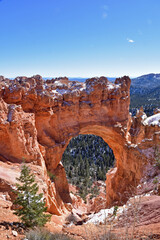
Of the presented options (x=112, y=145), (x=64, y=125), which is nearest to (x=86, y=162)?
(x=112, y=145)

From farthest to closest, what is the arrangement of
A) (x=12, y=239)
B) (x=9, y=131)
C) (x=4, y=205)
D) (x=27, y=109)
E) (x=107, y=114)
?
(x=107, y=114)
(x=27, y=109)
(x=9, y=131)
(x=4, y=205)
(x=12, y=239)

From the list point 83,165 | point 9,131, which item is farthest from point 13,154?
point 83,165

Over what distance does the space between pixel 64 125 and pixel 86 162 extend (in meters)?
29.0

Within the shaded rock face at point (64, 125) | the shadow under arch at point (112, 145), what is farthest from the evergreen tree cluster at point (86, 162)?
the shaded rock face at point (64, 125)

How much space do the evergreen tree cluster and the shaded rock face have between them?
14909mm

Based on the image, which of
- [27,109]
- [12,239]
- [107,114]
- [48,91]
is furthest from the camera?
[107,114]

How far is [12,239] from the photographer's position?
6598mm

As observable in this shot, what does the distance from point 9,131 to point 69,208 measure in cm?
1270

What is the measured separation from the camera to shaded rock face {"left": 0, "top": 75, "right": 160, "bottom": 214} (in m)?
15.1

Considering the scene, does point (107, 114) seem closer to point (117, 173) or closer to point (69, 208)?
point (117, 173)

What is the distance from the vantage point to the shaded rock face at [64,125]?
15086 mm

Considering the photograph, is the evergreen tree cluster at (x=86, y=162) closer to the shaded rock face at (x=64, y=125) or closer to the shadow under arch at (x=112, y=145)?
the shadow under arch at (x=112, y=145)

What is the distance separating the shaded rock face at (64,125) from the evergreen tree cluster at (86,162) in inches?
587

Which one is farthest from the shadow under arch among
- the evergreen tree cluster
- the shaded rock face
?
the evergreen tree cluster
